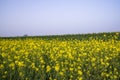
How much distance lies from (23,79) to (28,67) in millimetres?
969

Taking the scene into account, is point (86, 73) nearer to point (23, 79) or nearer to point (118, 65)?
point (118, 65)

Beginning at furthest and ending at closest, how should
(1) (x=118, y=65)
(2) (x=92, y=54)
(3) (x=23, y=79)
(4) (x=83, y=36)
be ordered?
(4) (x=83, y=36), (2) (x=92, y=54), (1) (x=118, y=65), (3) (x=23, y=79)

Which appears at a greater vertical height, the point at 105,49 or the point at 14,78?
the point at 105,49

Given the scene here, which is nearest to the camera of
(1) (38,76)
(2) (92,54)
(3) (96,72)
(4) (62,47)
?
(1) (38,76)

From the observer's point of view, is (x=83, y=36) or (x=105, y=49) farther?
(x=83, y=36)

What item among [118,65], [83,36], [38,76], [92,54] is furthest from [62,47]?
[83,36]

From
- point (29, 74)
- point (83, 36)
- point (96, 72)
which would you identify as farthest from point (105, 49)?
point (83, 36)

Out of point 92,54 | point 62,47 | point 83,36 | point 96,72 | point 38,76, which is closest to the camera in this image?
point 38,76

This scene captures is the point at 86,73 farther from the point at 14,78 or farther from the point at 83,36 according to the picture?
the point at 83,36

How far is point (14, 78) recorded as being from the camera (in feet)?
21.9

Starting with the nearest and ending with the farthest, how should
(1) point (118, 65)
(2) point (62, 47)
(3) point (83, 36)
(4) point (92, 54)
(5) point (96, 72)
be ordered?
(5) point (96, 72) → (1) point (118, 65) → (4) point (92, 54) → (2) point (62, 47) → (3) point (83, 36)

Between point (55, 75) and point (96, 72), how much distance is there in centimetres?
148

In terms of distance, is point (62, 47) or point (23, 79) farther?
point (62, 47)

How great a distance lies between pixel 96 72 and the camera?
7.25 meters
